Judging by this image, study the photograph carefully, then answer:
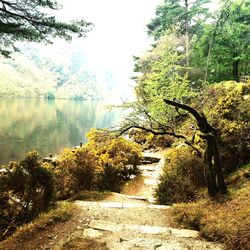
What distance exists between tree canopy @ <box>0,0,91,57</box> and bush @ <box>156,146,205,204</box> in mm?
4196

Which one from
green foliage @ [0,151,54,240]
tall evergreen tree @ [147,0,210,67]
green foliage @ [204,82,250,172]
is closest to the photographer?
green foliage @ [0,151,54,240]

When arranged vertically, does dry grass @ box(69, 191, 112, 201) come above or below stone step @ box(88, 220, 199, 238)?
below

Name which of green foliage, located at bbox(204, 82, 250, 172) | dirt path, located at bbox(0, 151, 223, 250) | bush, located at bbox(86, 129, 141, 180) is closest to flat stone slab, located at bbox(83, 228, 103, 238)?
dirt path, located at bbox(0, 151, 223, 250)

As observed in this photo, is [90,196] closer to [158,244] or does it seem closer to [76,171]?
[76,171]

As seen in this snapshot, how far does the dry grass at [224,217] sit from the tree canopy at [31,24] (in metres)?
4.42

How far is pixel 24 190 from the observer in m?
5.01

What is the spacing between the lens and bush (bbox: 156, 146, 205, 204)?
668 cm

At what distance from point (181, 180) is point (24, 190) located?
3.79 metres

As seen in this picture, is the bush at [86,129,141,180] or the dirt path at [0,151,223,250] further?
the bush at [86,129,141,180]

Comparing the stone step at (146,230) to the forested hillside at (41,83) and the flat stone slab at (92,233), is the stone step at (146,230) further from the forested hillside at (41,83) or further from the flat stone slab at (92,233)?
the forested hillside at (41,83)

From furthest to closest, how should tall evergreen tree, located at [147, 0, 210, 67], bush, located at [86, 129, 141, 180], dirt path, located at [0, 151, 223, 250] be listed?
tall evergreen tree, located at [147, 0, 210, 67]
bush, located at [86, 129, 141, 180]
dirt path, located at [0, 151, 223, 250]

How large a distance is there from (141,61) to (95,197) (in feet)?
59.0

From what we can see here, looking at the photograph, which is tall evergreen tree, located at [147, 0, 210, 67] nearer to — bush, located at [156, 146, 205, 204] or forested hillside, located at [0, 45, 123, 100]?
bush, located at [156, 146, 205, 204]

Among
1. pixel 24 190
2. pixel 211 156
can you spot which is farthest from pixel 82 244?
pixel 211 156
